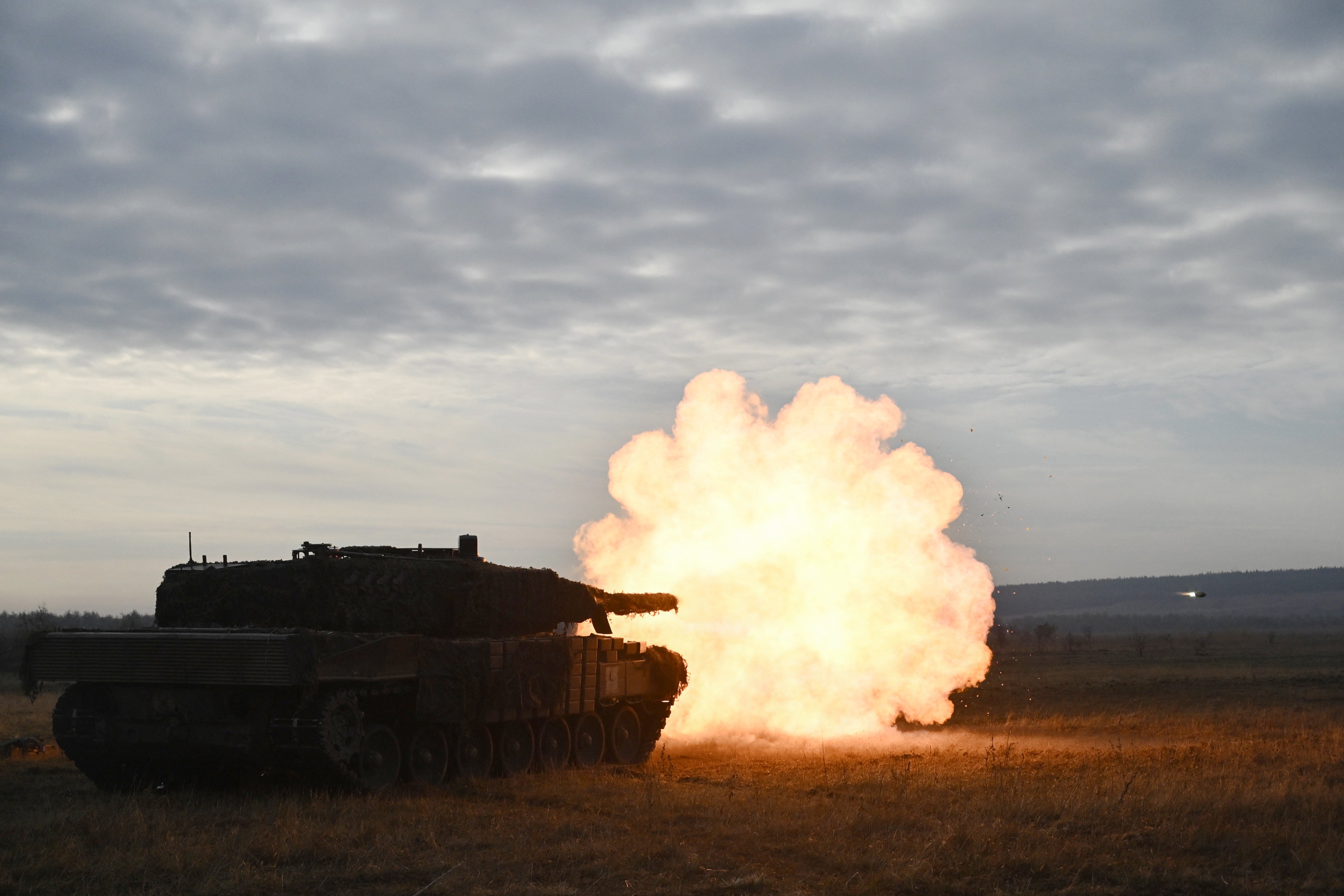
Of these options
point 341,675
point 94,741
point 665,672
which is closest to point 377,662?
point 341,675

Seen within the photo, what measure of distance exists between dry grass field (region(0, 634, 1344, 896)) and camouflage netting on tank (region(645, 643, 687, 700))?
7.09ft

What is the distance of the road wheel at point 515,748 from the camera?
1983cm

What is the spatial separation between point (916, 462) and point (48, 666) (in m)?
17.0

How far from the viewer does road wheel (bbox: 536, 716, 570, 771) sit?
20.9m

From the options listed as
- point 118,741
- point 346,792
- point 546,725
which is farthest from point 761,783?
point 118,741

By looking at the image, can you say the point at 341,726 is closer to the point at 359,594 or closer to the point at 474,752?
the point at 359,594

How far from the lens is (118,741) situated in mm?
16766

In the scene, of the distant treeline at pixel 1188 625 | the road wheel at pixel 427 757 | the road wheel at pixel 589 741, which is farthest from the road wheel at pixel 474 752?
the distant treeline at pixel 1188 625

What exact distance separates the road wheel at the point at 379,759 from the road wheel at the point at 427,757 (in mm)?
194

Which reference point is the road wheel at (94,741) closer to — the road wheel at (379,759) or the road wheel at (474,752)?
the road wheel at (379,759)

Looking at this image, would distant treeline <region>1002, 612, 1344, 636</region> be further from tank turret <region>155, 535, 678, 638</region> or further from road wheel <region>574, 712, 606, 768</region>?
tank turret <region>155, 535, 678, 638</region>

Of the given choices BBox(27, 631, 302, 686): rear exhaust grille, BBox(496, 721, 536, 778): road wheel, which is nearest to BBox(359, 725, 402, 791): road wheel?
BBox(27, 631, 302, 686): rear exhaust grille

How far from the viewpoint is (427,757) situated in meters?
18.1

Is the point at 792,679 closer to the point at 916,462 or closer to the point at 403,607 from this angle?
the point at 916,462
